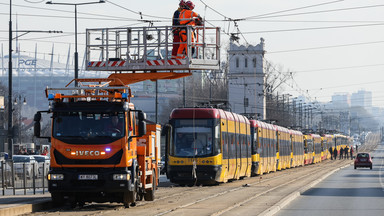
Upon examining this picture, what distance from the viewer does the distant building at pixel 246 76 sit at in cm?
12731

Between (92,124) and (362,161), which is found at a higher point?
(92,124)

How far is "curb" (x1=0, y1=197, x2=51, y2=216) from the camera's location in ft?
59.6

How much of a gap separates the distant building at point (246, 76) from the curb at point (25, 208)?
10632cm

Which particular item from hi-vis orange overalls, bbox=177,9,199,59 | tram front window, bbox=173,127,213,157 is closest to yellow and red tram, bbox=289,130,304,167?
tram front window, bbox=173,127,213,157

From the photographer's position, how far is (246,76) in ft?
421

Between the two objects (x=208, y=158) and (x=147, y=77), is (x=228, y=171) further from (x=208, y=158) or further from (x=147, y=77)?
(x=147, y=77)

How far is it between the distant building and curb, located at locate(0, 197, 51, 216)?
106 metres

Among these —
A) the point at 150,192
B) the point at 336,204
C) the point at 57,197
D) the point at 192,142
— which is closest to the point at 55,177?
the point at 57,197

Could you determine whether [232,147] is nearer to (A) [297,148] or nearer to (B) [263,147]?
(B) [263,147]

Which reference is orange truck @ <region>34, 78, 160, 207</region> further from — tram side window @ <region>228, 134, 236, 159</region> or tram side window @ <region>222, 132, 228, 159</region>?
tram side window @ <region>228, 134, 236, 159</region>

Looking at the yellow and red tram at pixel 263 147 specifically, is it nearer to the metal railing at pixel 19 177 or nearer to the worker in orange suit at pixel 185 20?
the metal railing at pixel 19 177

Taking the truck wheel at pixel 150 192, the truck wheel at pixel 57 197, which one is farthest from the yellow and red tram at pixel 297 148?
the truck wheel at pixel 57 197

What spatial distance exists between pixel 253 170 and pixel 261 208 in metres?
23.9

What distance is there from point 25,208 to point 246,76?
11007cm
